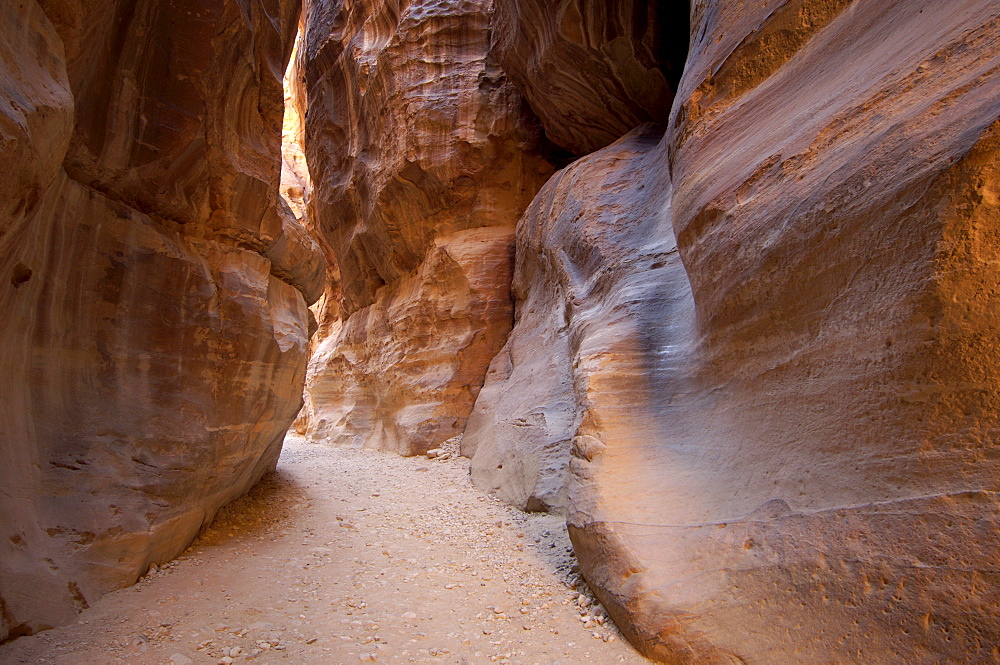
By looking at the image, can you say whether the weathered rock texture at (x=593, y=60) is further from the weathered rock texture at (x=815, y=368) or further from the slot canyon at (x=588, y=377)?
the weathered rock texture at (x=815, y=368)

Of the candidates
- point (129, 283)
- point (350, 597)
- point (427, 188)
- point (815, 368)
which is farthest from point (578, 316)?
point (427, 188)

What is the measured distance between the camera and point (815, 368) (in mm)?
3021

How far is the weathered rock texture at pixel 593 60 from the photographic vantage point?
700 cm

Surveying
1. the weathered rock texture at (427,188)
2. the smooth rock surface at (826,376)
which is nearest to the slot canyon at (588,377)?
the smooth rock surface at (826,376)

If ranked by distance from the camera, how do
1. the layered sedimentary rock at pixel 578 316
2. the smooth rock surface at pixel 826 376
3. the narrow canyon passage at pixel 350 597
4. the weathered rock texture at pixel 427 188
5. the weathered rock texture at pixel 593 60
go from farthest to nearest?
the weathered rock texture at pixel 427 188, the weathered rock texture at pixel 593 60, the layered sedimentary rock at pixel 578 316, the narrow canyon passage at pixel 350 597, the smooth rock surface at pixel 826 376

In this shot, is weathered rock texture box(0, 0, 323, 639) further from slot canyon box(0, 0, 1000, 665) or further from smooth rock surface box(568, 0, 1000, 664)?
smooth rock surface box(568, 0, 1000, 664)

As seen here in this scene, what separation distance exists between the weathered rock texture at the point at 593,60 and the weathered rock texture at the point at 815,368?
2485 mm

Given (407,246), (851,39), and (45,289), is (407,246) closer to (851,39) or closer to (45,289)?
(45,289)

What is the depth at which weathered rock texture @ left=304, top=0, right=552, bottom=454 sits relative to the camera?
9.48 m

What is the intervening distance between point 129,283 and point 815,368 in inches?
184

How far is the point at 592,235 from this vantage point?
240 inches

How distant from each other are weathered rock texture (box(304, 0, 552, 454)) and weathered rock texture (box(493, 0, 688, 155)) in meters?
1.09

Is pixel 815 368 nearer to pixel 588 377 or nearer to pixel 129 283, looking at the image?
pixel 588 377

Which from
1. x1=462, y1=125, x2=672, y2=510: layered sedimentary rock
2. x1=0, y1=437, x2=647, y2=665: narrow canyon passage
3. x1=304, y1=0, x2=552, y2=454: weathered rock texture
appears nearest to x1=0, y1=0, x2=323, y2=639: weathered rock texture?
x1=0, y1=437, x2=647, y2=665: narrow canyon passage
